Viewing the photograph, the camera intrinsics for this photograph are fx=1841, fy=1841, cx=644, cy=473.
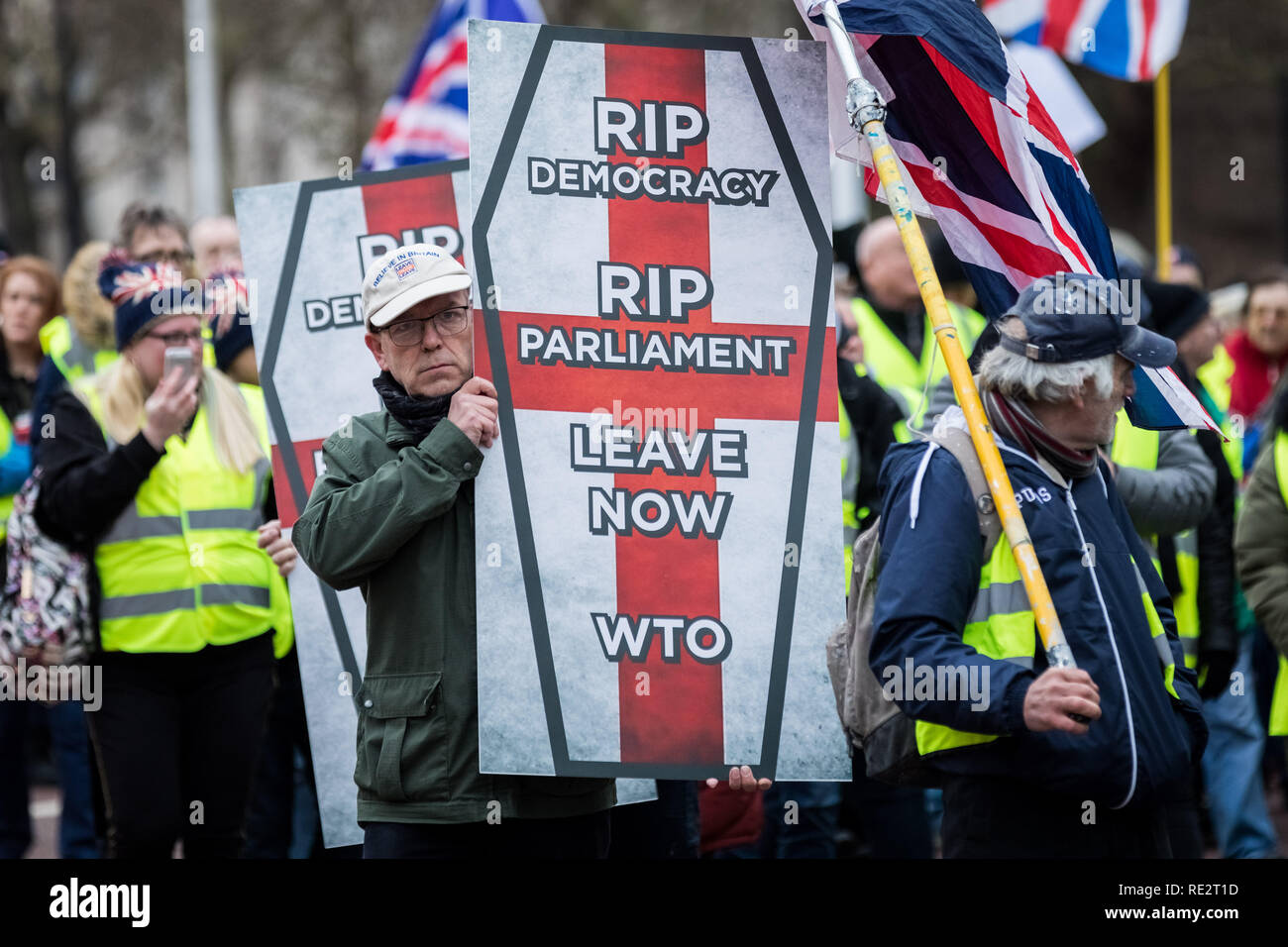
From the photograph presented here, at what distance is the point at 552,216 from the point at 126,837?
7.93ft

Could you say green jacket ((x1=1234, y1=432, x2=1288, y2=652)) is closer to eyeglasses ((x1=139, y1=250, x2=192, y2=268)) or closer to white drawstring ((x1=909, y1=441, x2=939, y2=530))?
white drawstring ((x1=909, y1=441, x2=939, y2=530))

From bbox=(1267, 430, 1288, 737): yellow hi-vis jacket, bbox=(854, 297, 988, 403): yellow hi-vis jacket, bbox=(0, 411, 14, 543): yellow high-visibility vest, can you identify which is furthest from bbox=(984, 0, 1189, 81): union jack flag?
bbox=(0, 411, 14, 543): yellow high-visibility vest

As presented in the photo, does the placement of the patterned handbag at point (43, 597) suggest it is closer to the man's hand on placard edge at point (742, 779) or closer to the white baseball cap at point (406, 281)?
the white baseball cap at point (406, 281)

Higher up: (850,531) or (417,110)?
(417,110)

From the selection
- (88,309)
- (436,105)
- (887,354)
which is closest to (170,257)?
(88,309)

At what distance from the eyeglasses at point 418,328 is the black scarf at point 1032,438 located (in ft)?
3.79

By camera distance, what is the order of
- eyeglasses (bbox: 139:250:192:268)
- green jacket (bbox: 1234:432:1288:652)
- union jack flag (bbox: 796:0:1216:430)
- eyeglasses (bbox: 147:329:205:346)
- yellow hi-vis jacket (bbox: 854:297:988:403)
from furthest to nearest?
yellow hi-vis jacket (bbox: 854:297:988:403) → eyeglasses (bbox: 139:250:192:268) → eyeglasses (bbox: 147:329:205:346) → green jacket (bbox: 1234:432:1288:652) → union jack flag (bbox: 796:0:1216:430)

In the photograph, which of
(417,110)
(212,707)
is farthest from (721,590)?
(417,110)

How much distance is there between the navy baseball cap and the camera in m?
3.80

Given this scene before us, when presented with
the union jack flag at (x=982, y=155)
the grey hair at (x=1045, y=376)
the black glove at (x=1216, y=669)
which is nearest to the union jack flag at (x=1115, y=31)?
the black glove at (x=1216, y=669)

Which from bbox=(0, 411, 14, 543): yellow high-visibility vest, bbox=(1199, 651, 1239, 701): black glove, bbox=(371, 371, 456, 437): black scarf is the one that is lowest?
bbox=(1199, 651, 1239, 701): black glove

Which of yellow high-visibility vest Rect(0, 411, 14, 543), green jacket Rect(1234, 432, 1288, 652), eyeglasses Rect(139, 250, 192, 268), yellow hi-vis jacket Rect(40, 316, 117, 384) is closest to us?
green jacket Rect(1234, 432, 1288, 652)
